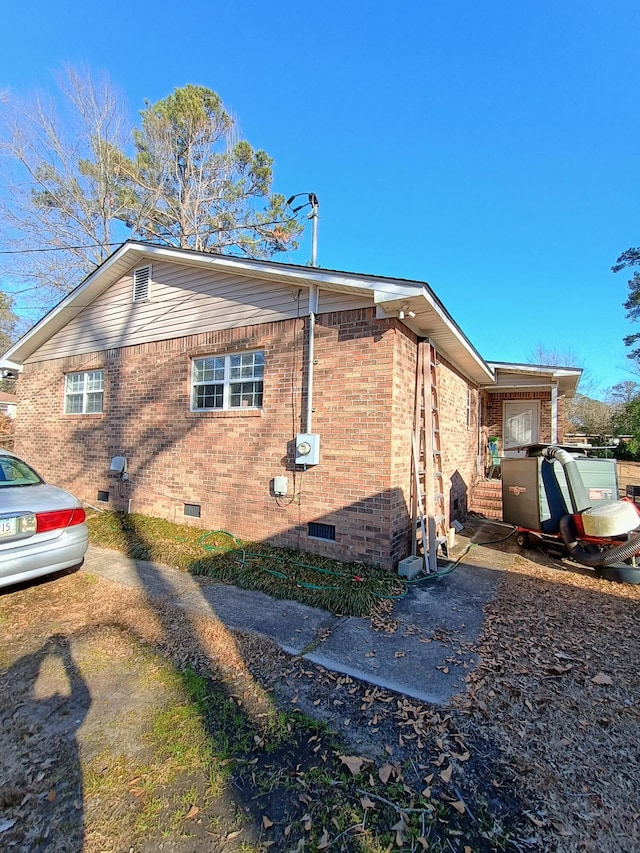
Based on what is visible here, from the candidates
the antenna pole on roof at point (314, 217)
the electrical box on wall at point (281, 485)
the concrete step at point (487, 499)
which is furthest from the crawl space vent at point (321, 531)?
the concrete step at point (487, 499)

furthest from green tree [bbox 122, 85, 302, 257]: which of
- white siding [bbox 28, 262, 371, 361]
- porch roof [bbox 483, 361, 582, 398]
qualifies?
porch roof [bbox 483, 361, 582, 398]

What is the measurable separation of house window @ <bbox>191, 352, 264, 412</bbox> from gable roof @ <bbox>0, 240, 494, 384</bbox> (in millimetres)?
1417

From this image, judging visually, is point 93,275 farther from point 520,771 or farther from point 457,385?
point 520,771

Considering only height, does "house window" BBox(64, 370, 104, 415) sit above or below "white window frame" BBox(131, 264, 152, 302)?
below

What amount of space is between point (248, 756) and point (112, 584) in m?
3.39

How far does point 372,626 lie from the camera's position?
3.92 metres

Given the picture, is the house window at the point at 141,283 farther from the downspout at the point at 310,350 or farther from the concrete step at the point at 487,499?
the concrete step at the point at 487,499

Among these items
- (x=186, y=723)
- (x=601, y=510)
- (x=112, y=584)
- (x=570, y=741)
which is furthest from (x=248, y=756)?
(x=601, y=510)

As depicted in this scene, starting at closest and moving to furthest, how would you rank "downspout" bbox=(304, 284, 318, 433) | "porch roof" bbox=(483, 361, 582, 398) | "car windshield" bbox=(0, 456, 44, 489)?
"car windshield" bbox=(0, 456, 44, 489), "downspout" bbox=(304, 284, 318, 433), "porch roof" bbox=(483, 361, 582, 398)

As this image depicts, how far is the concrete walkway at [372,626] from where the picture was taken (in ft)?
10.3

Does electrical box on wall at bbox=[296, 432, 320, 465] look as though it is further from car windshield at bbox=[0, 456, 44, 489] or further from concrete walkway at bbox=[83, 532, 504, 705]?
car windshield at bbox=[0, 456, 44, 489]

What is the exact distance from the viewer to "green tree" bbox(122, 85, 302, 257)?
54.1 ft

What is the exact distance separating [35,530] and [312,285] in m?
4.54

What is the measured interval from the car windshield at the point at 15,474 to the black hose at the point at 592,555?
7.28 m
